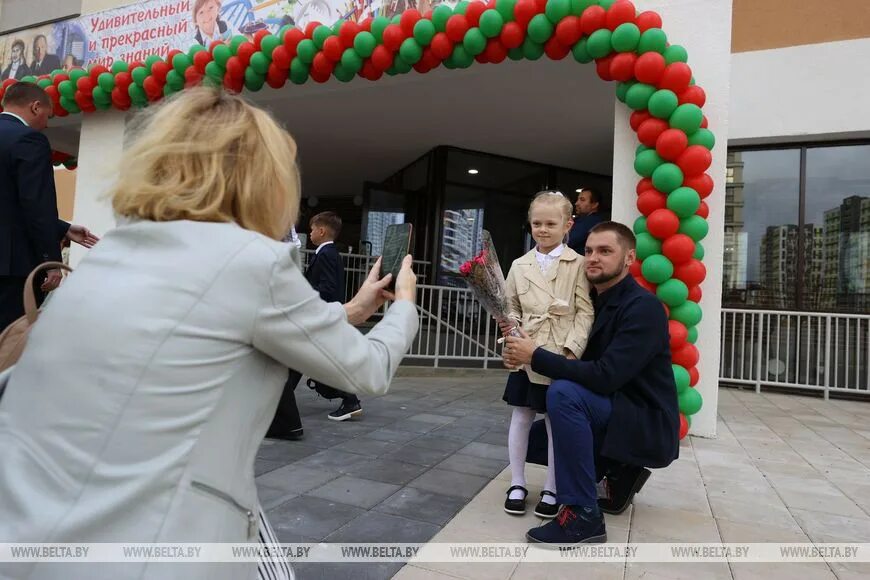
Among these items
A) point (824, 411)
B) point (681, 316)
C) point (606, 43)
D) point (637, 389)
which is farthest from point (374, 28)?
point (824, 411)

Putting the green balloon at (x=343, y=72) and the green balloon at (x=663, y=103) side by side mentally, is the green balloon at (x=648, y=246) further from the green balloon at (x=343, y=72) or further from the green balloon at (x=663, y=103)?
the green balloon at (x=343, y=72)

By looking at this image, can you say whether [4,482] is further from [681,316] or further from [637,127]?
[637,127]

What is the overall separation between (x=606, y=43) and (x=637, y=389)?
299 centimetres

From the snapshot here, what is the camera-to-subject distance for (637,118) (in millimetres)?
4438

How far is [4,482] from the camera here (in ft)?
2.87

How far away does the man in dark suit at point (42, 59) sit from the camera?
8242 millimetres

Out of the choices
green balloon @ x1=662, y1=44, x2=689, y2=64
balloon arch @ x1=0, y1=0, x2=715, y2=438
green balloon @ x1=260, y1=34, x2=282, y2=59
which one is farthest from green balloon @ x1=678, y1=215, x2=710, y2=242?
green balloon @ x1=260, y1=34, x2=282, y2=59

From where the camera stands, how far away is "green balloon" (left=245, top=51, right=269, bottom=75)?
5.64 meters

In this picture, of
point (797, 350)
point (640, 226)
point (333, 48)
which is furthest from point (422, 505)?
point (797, 350)

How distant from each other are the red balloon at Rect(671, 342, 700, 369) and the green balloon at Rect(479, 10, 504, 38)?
302 centimetres

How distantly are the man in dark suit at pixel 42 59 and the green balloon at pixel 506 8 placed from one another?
7233 mm

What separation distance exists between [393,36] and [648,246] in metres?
2.97

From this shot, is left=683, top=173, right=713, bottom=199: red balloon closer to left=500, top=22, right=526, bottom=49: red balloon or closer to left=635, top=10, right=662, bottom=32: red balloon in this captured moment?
left=635, top=10, right=662, bottom=32: red balloon

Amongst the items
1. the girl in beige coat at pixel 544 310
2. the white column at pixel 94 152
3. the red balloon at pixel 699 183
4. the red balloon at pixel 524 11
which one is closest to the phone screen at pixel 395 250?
the girl in beige coat at pixel 544 310
